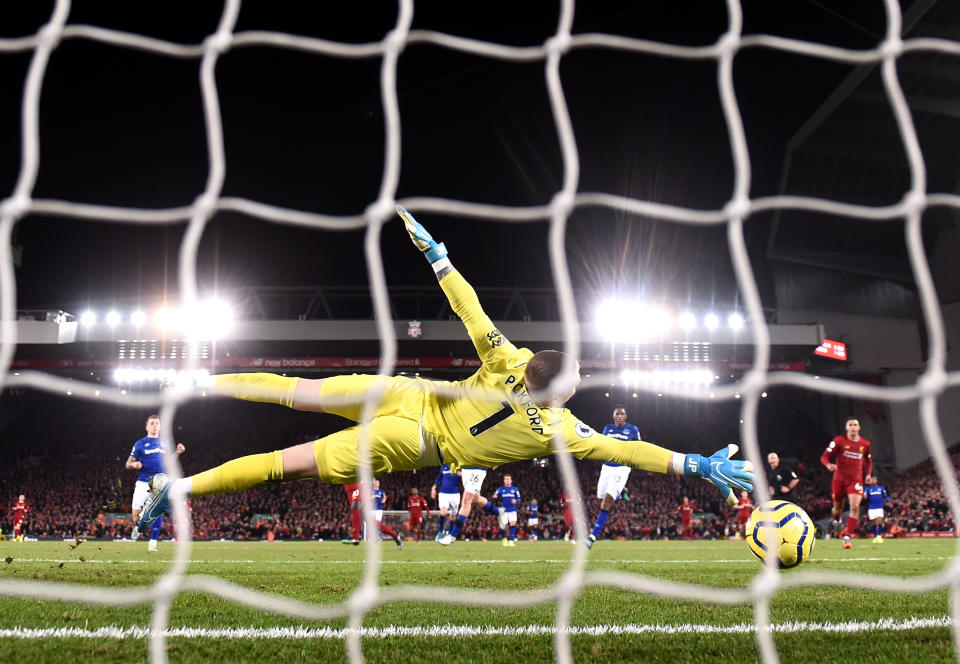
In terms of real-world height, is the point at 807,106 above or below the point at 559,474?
above

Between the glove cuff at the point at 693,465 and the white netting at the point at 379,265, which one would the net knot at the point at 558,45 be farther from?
the glove cuff at the point at 693,465

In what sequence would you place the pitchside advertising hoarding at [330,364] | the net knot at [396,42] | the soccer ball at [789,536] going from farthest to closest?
the pitchside advertising hoarding at [330,364], the soccer ball at [789,536], the net knot at [396,42]

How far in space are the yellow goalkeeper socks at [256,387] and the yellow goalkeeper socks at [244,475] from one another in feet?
1.14

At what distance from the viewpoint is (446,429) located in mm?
4074

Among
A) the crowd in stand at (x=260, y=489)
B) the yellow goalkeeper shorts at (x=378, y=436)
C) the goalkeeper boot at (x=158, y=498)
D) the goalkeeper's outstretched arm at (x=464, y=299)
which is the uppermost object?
the goalkeeper's outstretched arm at (x=464, y=299)

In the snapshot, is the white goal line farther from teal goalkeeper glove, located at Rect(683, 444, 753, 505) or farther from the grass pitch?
teal goalkeeper glove, located at Rect(683, 444, 753, 505)

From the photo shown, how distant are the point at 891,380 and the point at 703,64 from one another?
15.7 metres

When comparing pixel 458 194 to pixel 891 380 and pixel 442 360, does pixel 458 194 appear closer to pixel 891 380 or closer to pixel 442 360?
pixel 442 360

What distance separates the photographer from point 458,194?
25344 mm

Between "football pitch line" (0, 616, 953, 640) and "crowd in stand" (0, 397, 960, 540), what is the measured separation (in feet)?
61.9

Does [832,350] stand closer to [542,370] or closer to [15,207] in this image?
[542,370]

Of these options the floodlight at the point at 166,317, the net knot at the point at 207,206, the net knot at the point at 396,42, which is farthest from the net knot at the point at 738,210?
the floodlight at the point at 166,317

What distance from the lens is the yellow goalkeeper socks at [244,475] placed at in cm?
380

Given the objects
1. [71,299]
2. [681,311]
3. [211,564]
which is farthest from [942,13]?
[71,299]
